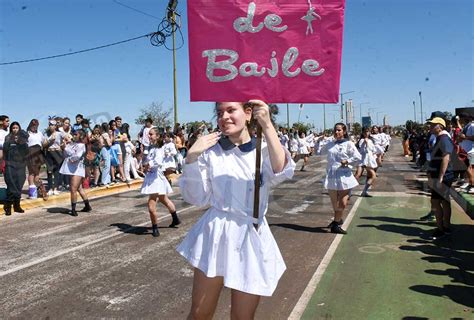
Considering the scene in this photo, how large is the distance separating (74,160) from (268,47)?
746 cm

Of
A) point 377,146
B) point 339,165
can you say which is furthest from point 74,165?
point 377,146

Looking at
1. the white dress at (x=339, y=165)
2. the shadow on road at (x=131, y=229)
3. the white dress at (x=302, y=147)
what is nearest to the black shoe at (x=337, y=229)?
the white dress at (x=339, y=165)

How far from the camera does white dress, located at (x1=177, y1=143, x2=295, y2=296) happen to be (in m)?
2.63

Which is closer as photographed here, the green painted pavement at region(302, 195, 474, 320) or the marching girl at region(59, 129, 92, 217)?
the green painted pavement at region(302, 195, 474, 320)

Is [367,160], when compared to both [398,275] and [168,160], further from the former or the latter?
[398,275]

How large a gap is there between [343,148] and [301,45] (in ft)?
18.5

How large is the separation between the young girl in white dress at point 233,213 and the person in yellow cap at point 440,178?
5.18 m

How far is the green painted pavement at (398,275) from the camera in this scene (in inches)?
167

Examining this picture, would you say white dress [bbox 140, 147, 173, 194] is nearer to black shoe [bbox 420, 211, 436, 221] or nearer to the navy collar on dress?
the navy collar on dress

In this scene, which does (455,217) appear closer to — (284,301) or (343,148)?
(343,148)

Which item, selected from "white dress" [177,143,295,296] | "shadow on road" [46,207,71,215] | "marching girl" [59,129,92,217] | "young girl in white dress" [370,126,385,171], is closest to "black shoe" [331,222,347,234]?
"white dress" [177,143,295,296]

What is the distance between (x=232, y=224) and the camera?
2705 millimetres

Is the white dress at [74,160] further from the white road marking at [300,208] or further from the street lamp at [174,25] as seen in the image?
the street lamp at [174,25]

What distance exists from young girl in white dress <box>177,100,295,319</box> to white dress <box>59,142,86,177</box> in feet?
23.7
